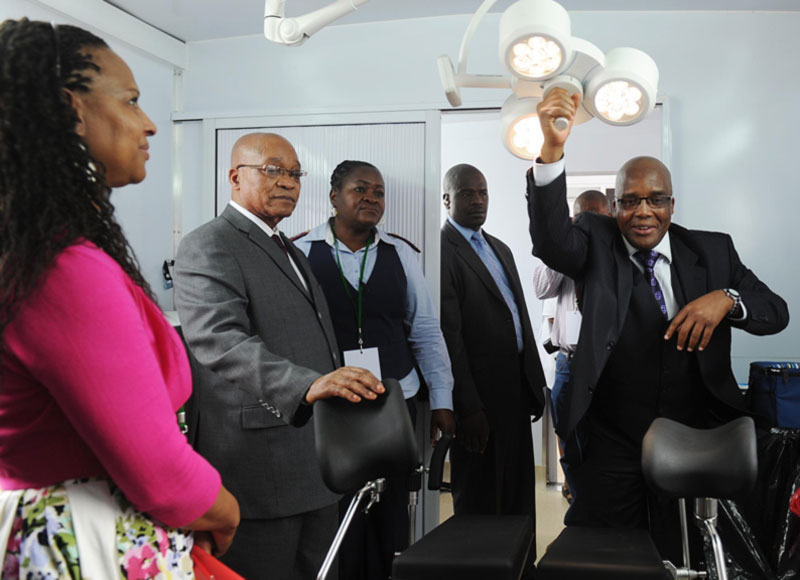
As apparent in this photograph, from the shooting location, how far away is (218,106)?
392 centimetres

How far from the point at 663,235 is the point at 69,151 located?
7.06ft

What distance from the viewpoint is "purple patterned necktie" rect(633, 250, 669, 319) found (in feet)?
8.46

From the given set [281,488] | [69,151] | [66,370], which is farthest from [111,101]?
[281,488]

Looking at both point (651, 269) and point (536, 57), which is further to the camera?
point (651, 269)

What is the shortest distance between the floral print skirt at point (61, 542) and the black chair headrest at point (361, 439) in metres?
0.77

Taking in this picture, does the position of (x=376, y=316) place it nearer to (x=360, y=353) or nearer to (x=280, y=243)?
(x=360, y=353)

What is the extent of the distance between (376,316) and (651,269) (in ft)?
3.56

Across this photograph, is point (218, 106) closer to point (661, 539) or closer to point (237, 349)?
point (237, 349)

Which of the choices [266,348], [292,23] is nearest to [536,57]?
[292,23]

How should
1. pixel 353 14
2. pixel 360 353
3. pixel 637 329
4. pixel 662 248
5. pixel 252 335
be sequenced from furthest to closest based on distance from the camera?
pixel 353 14 → pixel 360 353 → pixel 662 248 → pixel 637 329 → pixel 252 335

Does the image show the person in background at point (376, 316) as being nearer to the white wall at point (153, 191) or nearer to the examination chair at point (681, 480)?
the white wall at point (153, 191)

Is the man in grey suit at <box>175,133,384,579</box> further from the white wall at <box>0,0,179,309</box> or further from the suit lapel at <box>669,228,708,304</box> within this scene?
the white wall at <box>0,0,179,309</box>

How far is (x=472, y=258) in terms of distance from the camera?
367 cm

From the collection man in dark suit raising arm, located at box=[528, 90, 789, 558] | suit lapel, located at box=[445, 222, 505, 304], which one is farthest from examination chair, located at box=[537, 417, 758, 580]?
suit lapel, located at box=[445, 222, 505, 304]
